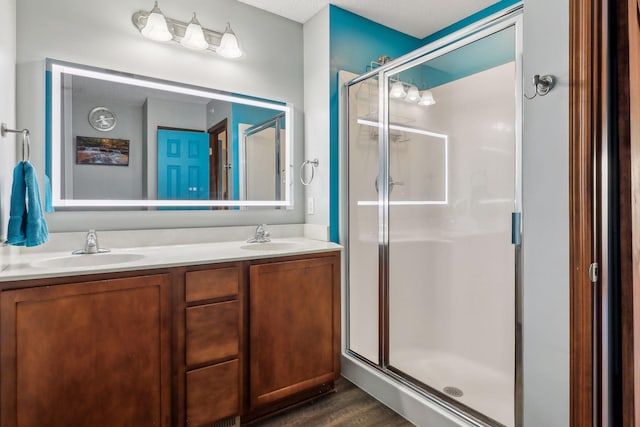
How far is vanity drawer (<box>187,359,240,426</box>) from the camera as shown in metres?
1.54

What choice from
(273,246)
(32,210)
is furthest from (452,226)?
(32,210)

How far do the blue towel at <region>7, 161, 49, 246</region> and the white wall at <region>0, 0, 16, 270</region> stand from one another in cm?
9

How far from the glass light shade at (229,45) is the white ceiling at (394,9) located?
30 cm

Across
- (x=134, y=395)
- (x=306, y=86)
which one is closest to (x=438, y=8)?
(x=306, y=86)

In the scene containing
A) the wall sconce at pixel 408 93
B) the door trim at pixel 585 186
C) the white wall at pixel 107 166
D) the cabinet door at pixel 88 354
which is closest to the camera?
the door trim at pixel 585 186

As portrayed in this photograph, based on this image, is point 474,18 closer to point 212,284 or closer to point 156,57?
point 156,57

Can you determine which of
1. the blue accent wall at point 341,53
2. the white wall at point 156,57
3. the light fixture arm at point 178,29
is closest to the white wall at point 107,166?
the white wall at point 156,57

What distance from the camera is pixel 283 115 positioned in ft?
8.05

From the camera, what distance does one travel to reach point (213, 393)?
5.24 ft

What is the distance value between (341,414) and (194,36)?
7.41ft

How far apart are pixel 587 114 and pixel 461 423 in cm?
136

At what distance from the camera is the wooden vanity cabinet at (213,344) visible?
154 centimetres

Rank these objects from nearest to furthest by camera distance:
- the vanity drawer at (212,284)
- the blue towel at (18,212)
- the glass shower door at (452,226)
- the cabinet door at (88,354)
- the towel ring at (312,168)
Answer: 1. the cabinet door at (88,354)
2. the blue towel at (18,212)
3. the vanity drawer at (212,284)
4. the glass shower door at (452,226)
5. the towel ring at (312,168)

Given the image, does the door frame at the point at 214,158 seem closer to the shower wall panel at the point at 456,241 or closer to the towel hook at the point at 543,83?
the shower wall panel at the point at 456,241
